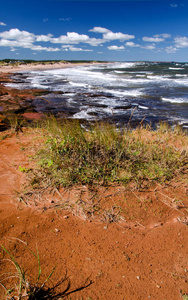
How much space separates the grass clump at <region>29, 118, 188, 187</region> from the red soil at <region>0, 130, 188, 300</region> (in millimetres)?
261

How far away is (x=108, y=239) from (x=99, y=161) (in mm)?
1453

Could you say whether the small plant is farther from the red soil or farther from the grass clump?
the grass clump

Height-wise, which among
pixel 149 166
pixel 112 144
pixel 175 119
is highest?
pixel 112 144

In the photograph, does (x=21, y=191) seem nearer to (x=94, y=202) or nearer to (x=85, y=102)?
(x=94, y=202)

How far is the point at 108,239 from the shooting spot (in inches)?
92.0

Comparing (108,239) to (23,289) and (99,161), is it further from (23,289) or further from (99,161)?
(99,161)

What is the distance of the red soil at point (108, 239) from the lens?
188 centimetres

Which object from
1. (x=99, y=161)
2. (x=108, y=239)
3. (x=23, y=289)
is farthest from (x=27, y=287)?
(x=99, y=161)

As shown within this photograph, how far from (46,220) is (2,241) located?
0.56 meters

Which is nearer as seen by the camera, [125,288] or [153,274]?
[125,288]

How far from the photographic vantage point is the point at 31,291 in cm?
170

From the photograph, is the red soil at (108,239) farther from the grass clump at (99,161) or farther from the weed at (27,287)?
the grass clump at (99,161)

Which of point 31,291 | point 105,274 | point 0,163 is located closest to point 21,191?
point 0,163

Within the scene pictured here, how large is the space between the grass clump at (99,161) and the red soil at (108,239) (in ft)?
0.86
